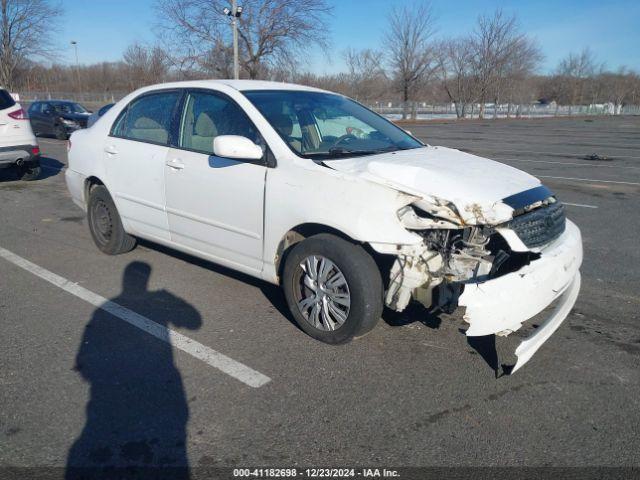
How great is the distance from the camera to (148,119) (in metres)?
4.88

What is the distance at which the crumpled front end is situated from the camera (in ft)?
9.75

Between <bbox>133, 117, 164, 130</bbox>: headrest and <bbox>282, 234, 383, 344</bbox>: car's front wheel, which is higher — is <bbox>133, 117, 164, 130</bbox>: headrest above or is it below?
above

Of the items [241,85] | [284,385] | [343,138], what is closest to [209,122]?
[241,85]

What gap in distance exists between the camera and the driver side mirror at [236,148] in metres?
3.63

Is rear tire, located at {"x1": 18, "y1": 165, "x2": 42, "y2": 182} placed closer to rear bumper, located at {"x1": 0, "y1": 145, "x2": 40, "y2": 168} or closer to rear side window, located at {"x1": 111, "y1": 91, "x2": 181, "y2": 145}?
rear bumper, located at {"x1": 0, "y1": 145, "x2": 40, "y2": 168}

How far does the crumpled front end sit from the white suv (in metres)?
8.27

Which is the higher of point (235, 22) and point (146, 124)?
point (235, 22)

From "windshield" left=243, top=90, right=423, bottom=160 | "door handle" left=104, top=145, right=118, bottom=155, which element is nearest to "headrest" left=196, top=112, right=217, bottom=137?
"windshield" left=243, top=90, right=423, bottom=160

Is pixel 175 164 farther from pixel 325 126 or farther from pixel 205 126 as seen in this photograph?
pixel 325 126

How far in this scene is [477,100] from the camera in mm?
52688

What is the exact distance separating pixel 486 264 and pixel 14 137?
878cm

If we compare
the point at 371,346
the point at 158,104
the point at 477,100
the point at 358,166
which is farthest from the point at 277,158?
the point at 477,100

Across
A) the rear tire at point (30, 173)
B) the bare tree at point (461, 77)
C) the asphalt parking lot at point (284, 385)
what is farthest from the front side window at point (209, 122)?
the bare tree at point (461, 77)

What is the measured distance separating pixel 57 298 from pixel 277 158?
89.7 inches
